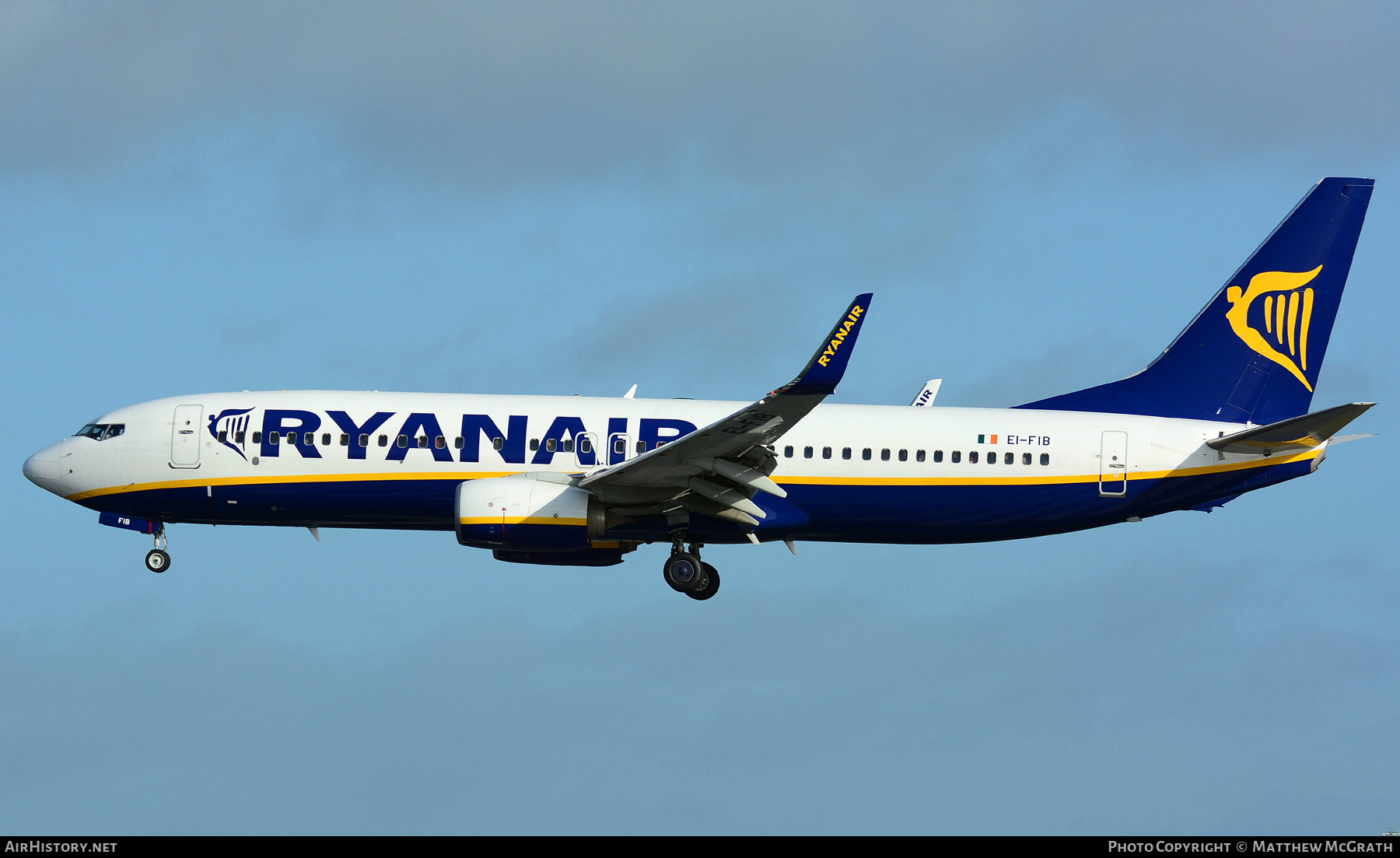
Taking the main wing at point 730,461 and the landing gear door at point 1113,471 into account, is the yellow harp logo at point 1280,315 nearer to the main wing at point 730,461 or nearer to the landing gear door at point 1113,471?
the landing gear door at point 1113,471

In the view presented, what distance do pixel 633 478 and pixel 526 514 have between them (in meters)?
2.60

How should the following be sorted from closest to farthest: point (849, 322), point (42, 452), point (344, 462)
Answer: point (849, 322)
point (344, 462)
point (42, 452)

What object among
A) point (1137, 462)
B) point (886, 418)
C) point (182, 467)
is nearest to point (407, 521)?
point (182, 467)

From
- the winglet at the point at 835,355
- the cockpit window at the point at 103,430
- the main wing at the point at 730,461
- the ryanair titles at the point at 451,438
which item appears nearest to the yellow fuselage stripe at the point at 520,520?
the main wing at the point at 730,461

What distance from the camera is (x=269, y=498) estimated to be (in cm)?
3538

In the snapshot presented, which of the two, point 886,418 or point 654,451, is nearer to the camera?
point 654,451

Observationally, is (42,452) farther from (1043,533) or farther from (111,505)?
(1043,533)

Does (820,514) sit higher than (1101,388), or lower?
lower

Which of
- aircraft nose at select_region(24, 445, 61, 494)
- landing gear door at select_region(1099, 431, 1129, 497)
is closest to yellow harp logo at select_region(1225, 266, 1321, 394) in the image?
landing gear door at select_region(1099, 431, 1129, 497)

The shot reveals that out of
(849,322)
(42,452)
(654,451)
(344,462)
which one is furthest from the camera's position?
(42,452)

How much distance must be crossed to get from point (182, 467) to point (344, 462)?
13.5ft

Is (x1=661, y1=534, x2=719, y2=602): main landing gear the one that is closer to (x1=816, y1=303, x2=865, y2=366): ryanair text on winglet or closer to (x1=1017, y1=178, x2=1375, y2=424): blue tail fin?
(x1=816, y1=303, x2=865, y2=366): ryanair text on winglet

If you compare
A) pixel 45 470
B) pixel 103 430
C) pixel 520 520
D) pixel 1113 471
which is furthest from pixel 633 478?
pixel 45 470

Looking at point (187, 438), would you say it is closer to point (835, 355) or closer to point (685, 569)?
point (685, 569)
